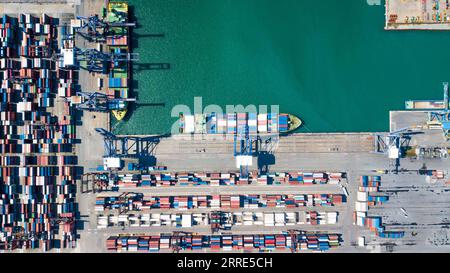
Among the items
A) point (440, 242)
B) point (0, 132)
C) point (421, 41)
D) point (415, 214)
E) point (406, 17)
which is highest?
point (406, 17)

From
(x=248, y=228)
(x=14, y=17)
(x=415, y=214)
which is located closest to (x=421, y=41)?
(x=415, y=214)

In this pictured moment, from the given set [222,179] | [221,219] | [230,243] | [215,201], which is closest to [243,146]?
[222,179]

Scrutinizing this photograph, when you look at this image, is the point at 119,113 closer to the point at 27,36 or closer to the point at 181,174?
the point at 181,174

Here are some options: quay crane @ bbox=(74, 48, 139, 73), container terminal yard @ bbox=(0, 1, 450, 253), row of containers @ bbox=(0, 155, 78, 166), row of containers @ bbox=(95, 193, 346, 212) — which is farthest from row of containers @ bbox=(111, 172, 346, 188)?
quay crane @ bbox=(74, 48, 139, 73)

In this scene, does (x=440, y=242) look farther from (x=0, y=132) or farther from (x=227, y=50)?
(x=0, y=132)

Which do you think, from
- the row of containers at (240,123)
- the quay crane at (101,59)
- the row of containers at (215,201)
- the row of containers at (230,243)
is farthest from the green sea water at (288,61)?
the row of containers at (230,243)

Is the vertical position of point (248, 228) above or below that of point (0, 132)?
below
